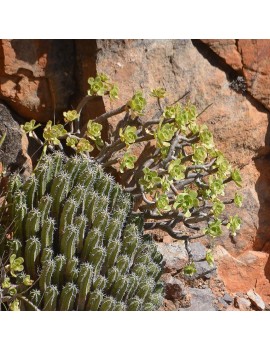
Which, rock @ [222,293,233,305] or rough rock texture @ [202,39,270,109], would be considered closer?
rock @ [222,293,233,305]

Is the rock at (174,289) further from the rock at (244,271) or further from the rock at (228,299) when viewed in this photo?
the rock at (244,271)

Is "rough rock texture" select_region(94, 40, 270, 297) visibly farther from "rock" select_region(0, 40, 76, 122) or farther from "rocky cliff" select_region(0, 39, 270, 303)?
"rock" select_region(0, 40, 76, 122)

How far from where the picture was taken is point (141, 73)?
5.92 m

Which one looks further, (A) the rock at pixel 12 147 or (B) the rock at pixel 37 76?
(B) the rock at pixel 37 76

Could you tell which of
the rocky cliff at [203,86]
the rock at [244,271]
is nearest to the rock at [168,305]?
the rocky cliff at [203,86]

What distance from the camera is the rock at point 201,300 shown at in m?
5.66

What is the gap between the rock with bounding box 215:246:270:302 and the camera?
6406mm

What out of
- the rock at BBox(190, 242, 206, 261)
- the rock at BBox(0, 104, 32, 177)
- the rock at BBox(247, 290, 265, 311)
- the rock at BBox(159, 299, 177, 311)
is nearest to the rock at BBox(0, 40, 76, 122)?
the rock at BBox(0, 104, 32, 177)

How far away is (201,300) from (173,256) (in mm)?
413

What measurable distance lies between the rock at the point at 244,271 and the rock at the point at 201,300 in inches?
17.7

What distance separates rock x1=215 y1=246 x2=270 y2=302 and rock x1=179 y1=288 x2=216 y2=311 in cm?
45

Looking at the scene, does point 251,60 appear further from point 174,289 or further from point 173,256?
point 174,289

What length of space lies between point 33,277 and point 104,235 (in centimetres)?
50

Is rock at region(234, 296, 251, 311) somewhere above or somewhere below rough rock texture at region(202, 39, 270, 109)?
below
